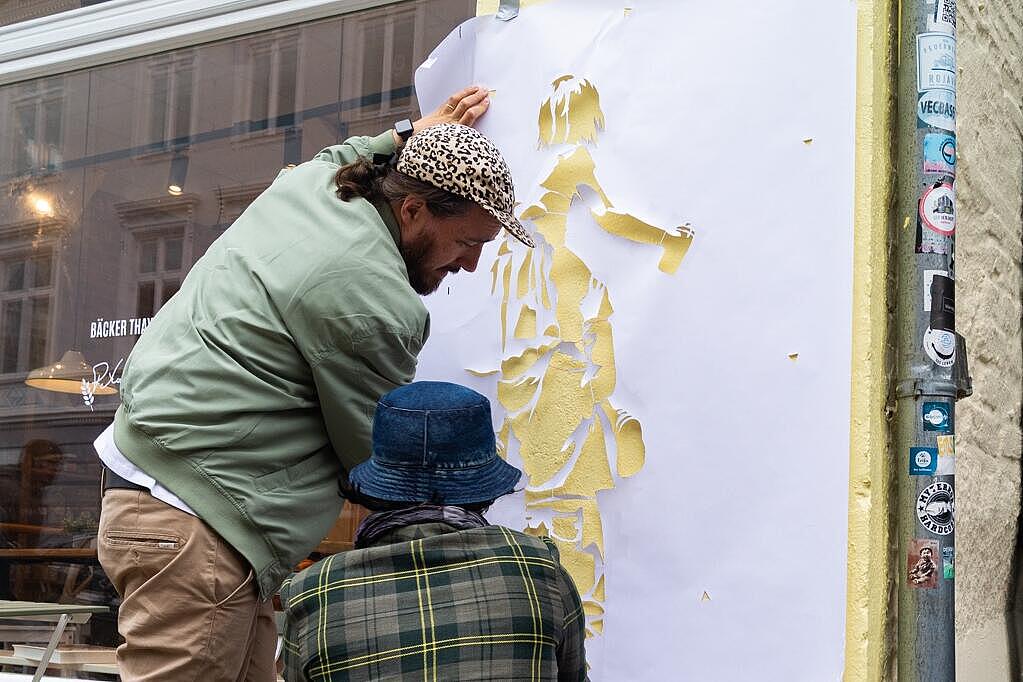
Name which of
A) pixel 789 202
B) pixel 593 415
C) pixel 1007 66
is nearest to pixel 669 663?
pixel 593 415

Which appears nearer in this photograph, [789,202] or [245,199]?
[789,202]

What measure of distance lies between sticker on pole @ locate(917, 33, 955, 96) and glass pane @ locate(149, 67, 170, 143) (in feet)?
8.02

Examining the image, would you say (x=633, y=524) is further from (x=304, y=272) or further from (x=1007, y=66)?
(x=1007, y=66)

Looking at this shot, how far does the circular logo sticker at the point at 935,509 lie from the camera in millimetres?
2090

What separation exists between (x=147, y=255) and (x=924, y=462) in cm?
252

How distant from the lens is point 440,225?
7.50ft

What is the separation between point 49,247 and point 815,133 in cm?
268

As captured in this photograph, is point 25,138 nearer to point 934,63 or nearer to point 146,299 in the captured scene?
point 146,299

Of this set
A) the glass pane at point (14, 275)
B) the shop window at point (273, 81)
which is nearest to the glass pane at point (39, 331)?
the glass pane at point (14, 275)

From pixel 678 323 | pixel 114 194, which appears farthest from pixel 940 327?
pixel 114 194

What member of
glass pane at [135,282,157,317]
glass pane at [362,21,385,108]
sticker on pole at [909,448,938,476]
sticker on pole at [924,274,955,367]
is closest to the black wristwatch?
glass pane at [362,21,385,108]

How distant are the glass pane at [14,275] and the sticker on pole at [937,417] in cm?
305

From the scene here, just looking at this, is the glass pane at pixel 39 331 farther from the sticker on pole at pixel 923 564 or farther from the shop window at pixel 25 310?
the sticker on pole at pixel 923 564

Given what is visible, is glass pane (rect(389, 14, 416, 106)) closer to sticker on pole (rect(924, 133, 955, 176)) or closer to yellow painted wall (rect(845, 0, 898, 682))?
yellow painted wall (rect(845, 0, 898, 682))
